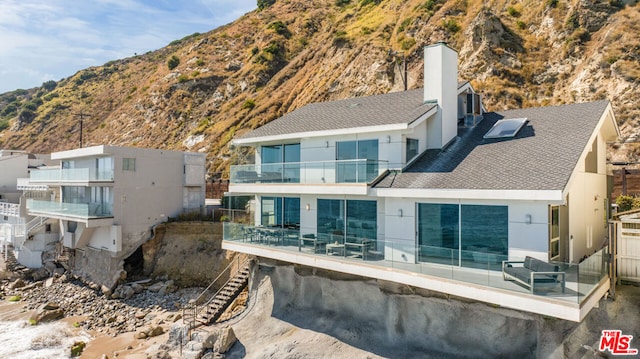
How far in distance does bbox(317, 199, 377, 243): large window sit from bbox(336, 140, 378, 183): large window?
4.13 ft

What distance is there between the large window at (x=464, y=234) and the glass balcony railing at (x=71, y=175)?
21770mm

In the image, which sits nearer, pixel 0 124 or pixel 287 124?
pixel 287 124

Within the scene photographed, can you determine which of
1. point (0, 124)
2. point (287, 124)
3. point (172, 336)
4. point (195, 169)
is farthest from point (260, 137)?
point (0, 124)

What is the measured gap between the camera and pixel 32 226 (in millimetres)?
33000

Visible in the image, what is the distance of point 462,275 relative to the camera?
1193 cm

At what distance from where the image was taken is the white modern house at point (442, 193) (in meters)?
11.6

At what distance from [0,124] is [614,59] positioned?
11141 centimetres

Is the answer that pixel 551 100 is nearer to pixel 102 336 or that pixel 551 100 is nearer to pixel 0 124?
pixel 102 336

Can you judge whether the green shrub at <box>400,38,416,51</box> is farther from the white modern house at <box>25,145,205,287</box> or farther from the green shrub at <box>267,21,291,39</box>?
the green shrub at <box>267,21,291,39</box>

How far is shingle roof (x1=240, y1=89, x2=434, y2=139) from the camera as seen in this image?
16484 millimetres

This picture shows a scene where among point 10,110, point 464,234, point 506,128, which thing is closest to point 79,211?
point 464,234

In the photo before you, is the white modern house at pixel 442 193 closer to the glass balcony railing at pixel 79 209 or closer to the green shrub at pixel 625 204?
the green shrub at pixel 625 204

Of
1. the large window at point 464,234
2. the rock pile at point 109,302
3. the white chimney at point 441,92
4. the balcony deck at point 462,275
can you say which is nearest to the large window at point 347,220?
the balcony deck at point 462,275

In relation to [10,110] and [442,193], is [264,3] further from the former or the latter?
[442,193]
